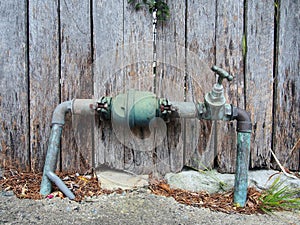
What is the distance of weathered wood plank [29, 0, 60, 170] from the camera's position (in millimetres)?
1581

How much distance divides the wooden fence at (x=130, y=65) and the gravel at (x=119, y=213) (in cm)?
31

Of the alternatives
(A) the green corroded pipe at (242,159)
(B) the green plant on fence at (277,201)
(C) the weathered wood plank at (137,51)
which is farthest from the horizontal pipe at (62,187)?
(B) the green plant on fence at (277,201)

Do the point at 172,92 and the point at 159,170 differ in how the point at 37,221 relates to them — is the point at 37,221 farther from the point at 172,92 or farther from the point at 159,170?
the point at 172,92

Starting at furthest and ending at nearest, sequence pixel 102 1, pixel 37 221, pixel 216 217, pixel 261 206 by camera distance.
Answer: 1. pixel 102 1
2. pixel 261 206
3. pixel 216 217
4. pixel 37 221

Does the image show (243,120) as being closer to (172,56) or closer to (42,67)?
(172,56)

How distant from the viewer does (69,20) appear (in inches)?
62.4

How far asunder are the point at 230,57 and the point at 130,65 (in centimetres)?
Result: 55

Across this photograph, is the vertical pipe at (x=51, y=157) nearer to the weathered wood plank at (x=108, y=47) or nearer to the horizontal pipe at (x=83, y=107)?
the horizontal pipe at (x=83, y=107)

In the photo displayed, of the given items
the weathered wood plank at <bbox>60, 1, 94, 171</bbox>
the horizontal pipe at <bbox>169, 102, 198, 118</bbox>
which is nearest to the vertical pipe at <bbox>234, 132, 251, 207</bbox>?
the horizontal pipe at <bbox>169, 102, 198, 118</bbox>

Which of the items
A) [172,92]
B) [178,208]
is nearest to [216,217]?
[178,208]

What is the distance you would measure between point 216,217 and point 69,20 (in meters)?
1.25

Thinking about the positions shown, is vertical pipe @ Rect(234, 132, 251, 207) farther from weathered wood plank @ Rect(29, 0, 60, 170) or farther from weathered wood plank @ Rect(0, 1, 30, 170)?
weathered wood plank @ Rect(0, 1, 30, 170)

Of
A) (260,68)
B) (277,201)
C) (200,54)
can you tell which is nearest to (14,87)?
(200,54)

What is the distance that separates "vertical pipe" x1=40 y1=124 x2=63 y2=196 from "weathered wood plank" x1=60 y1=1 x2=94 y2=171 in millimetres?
140
